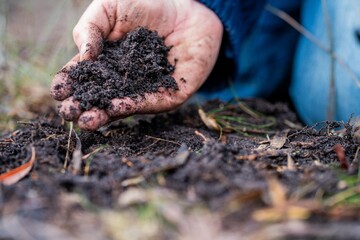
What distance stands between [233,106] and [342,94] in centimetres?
53

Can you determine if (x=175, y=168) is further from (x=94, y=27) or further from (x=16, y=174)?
(x=94, y=27)

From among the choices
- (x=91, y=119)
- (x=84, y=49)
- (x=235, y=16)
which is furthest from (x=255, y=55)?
(x=91, y=119)

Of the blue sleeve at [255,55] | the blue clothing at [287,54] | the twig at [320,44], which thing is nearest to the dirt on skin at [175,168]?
the twig at [320,44]

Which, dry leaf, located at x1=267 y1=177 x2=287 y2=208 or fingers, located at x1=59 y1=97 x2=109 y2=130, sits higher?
fingers, located at x1=59 y1=97 x2=109 y2=130

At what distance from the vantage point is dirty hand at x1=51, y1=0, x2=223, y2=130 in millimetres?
1445

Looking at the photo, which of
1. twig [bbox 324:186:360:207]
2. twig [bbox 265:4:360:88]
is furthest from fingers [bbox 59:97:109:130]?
twig [bbox 265:4:360:88]

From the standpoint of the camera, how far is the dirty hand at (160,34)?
1445 millimetres

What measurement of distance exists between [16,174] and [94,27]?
69cm

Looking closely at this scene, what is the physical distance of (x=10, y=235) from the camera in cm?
86

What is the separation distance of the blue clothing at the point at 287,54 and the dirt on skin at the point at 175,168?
2.00 ft

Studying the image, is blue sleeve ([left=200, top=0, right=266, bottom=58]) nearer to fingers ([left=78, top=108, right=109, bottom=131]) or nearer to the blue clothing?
the blue clothing

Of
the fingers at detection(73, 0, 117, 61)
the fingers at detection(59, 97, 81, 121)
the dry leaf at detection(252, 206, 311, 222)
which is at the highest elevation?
the fingers at detection(73, 0, 117, 61)

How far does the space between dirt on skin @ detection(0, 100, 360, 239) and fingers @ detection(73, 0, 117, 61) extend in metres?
0.32

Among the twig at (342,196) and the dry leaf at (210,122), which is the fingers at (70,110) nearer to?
the dry leaf at (210,122)
